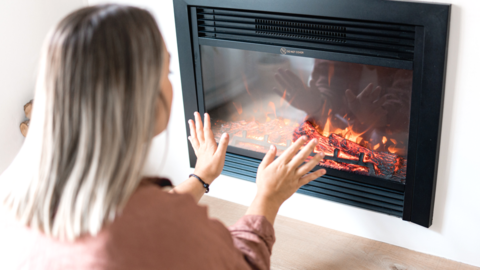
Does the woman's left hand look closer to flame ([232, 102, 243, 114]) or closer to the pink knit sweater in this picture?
the pink knit sweater

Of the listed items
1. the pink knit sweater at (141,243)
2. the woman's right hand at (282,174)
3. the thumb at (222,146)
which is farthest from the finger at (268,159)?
the pink knit sweater at (141,243)

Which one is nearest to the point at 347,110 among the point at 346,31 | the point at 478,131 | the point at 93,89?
the point at 346,31

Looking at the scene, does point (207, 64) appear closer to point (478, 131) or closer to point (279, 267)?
point (279, 267)

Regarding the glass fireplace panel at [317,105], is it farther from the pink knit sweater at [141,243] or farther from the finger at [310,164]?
the pink knit sweater at [141,243]

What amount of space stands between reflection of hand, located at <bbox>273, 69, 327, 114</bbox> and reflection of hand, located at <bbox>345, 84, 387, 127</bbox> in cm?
11

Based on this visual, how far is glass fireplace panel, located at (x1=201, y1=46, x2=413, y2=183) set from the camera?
143cm

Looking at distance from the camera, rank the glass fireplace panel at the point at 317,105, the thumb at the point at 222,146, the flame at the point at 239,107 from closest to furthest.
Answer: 1. the thumb at the point at 222,146
2. the glass fireplace panel at the point at 317,105
3. the flame at the point at 239,107

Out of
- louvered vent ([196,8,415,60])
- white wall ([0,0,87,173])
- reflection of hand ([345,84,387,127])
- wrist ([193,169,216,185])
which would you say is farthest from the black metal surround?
white wall ([0,0,87,173])

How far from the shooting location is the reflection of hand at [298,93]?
156cm

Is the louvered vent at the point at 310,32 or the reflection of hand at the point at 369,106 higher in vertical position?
the louvered vent at the point at 310,32

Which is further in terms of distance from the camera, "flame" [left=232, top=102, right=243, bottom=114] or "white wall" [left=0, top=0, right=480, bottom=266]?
"flame" [left=232, top=102, right=243, bottom=114]

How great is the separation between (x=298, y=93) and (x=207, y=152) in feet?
1.70

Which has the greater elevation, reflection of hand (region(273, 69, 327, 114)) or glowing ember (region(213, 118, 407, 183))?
reflection of hand (region(273, 69, 327, 114))

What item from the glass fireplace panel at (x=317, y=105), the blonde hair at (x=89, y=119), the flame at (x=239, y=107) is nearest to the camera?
the blonde hair at (x=89, y=119)
